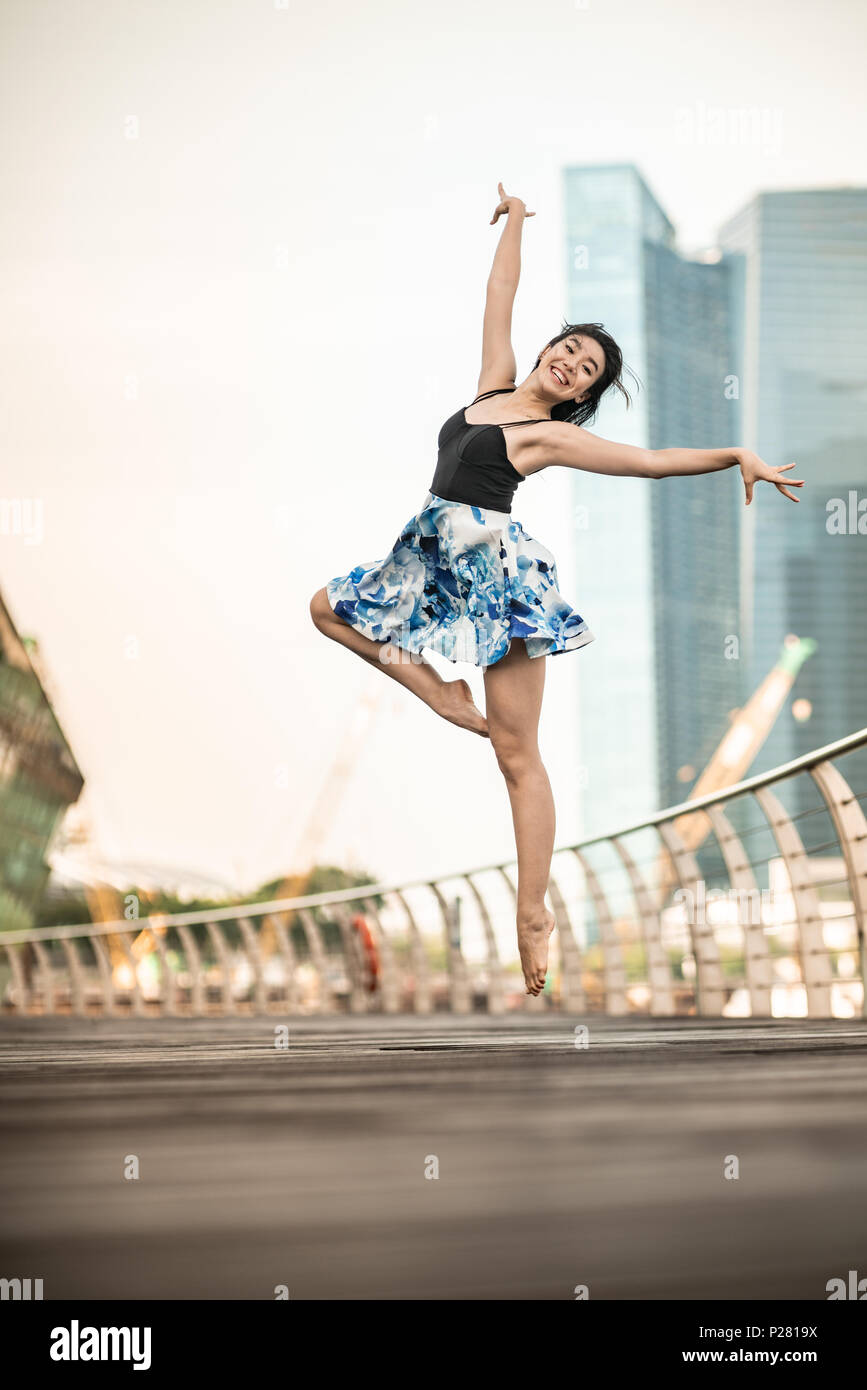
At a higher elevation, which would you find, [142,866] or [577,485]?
[577,485]

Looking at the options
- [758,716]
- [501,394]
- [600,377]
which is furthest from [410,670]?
[758,716]

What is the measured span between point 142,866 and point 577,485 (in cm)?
6481

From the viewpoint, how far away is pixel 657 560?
123 meters

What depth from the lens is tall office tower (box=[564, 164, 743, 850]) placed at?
119 meters

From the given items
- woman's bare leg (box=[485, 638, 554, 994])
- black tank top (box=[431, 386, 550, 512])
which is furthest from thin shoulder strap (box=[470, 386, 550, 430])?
woman's bare leg (box=[485, 638, 554, 994])

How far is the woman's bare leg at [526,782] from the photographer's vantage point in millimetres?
2732

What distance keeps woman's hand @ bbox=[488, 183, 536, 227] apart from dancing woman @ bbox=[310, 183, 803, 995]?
127 mm

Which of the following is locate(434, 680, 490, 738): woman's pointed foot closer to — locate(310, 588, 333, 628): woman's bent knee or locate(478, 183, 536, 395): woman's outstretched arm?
locate(310, 588, 333, 628): woman's bent knee

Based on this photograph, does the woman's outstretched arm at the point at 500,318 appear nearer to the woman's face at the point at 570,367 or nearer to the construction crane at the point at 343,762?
the woman's face at the point at 570,367

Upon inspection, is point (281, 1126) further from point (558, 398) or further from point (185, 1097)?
point (558, 398)

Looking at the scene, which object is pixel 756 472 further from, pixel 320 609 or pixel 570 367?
pixel 320 609

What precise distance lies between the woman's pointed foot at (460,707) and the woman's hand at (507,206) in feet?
3.21
